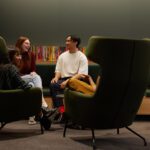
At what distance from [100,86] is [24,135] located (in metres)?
1.27

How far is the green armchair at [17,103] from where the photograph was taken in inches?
166

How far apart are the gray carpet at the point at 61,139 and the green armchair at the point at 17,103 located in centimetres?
27

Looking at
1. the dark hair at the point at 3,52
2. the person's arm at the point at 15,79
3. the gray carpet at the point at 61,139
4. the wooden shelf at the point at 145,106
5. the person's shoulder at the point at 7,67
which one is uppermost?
the dark hair at the point at 3,52

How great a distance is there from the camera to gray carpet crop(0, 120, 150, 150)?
3969 mm

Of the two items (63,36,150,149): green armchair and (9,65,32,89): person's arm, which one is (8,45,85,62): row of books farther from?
(63,36,150,149): green armchair

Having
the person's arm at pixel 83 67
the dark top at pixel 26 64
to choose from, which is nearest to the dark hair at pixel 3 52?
the dark top at pixel 26 64

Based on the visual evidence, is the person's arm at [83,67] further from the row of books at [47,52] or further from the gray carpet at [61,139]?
the gray carpet at [61,139]

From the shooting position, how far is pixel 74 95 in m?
4.11

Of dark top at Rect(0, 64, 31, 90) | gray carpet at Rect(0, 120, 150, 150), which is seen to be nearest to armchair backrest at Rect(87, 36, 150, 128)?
gray carpet at Rect(0, 120, 150, 150)

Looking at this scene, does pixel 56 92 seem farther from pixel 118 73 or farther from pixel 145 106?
pixel 118 73

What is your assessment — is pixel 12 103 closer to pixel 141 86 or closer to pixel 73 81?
pixel 73 81

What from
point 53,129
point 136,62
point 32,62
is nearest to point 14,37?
point 32,62

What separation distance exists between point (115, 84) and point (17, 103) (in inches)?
46.2

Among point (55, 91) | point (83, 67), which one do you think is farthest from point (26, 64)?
point (83, 67)
